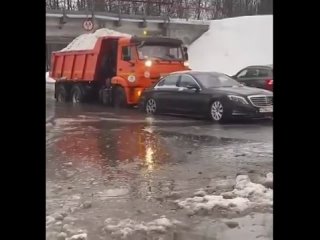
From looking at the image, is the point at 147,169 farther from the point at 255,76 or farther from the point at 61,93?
the point at 61,93

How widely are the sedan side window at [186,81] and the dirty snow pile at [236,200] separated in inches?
302

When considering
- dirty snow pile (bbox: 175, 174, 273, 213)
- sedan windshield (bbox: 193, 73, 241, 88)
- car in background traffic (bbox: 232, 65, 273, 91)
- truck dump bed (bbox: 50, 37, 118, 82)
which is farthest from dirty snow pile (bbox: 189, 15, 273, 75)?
dirty snow pile (bbox: 175, 174, 273, 213)

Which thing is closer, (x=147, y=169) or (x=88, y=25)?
(x=147, y=169)

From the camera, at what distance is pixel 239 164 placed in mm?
8117

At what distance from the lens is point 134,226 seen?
4949 mm

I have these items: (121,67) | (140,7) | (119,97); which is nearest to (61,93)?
(119,97)

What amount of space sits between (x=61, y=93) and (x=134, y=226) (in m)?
16.8

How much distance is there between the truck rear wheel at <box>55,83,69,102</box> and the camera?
830 inches

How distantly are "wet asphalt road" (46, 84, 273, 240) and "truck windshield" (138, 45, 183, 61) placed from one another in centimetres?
325

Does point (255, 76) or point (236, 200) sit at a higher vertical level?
point (255, 76)

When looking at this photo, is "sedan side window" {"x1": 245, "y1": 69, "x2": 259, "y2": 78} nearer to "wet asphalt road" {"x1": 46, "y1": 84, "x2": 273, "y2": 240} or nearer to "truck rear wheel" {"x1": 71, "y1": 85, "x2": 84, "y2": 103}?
"wet asphalt road" {"x1": 46, "y1": 84, "x2": 273, "y2": 240}
